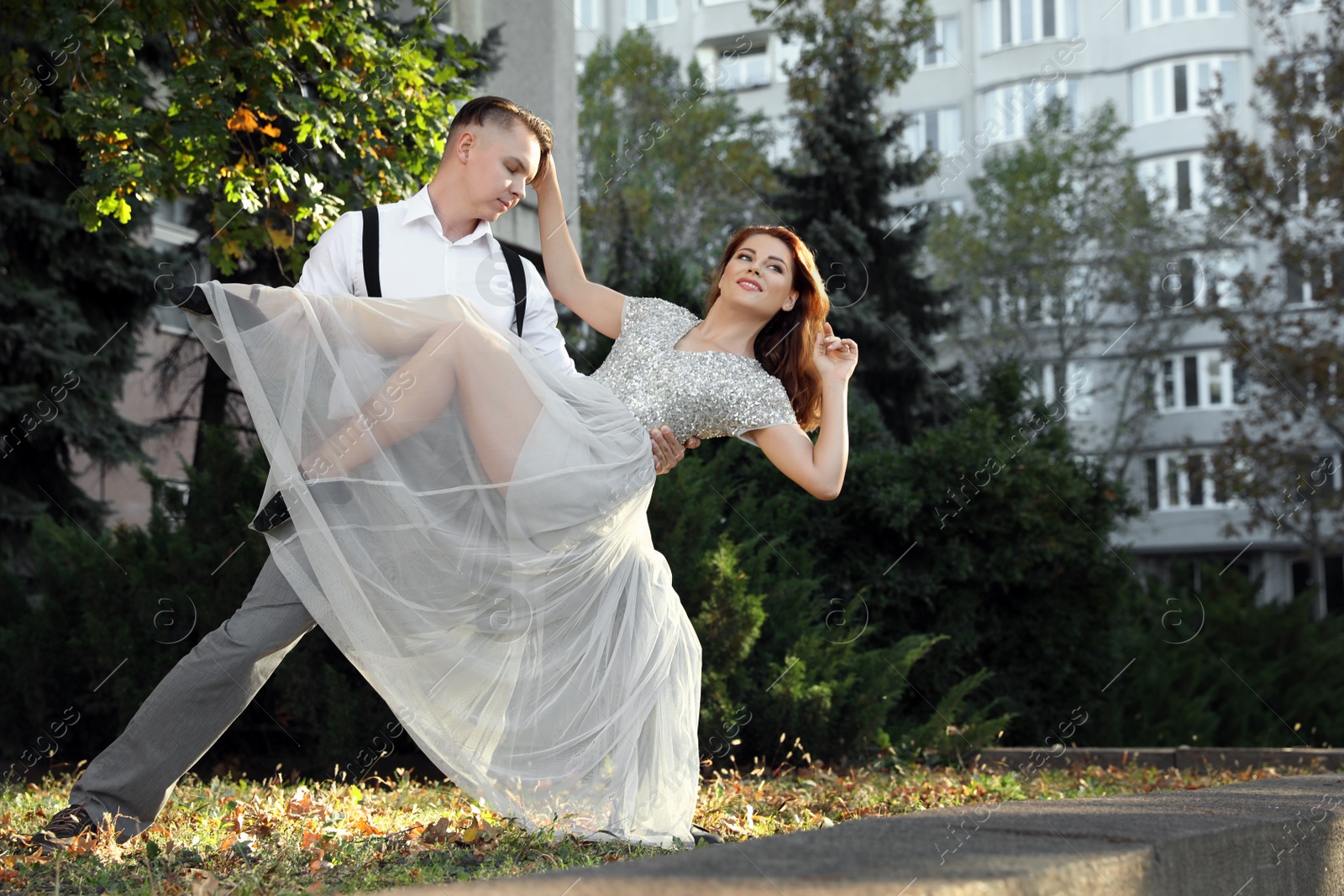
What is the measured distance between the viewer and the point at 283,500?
3.70 m

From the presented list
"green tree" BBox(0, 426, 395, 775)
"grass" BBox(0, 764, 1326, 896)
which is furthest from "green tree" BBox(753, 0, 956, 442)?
"grass" BBox(0, 764, 1326, 896)

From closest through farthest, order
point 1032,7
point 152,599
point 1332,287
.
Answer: point 152,599 < point 1332,287 < point 1032,7

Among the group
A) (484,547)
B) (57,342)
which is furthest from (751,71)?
(484,547)

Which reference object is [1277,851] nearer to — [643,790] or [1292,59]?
[643,790]

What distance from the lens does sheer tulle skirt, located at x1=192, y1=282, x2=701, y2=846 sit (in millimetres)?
3701

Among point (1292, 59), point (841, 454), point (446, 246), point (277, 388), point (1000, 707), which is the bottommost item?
point (1000, 707)

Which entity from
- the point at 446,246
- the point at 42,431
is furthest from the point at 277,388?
the point at 42,431

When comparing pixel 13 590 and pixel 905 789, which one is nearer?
pixel 905 789

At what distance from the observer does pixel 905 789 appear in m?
6.29

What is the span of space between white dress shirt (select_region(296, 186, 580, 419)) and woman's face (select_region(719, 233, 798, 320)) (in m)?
0.71

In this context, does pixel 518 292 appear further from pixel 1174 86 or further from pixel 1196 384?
pixel 1174 86

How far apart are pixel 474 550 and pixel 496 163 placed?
49.5 inches

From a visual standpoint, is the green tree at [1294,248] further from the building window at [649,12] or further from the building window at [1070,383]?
the building window at [649,12]

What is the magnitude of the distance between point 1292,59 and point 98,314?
51.2ft
